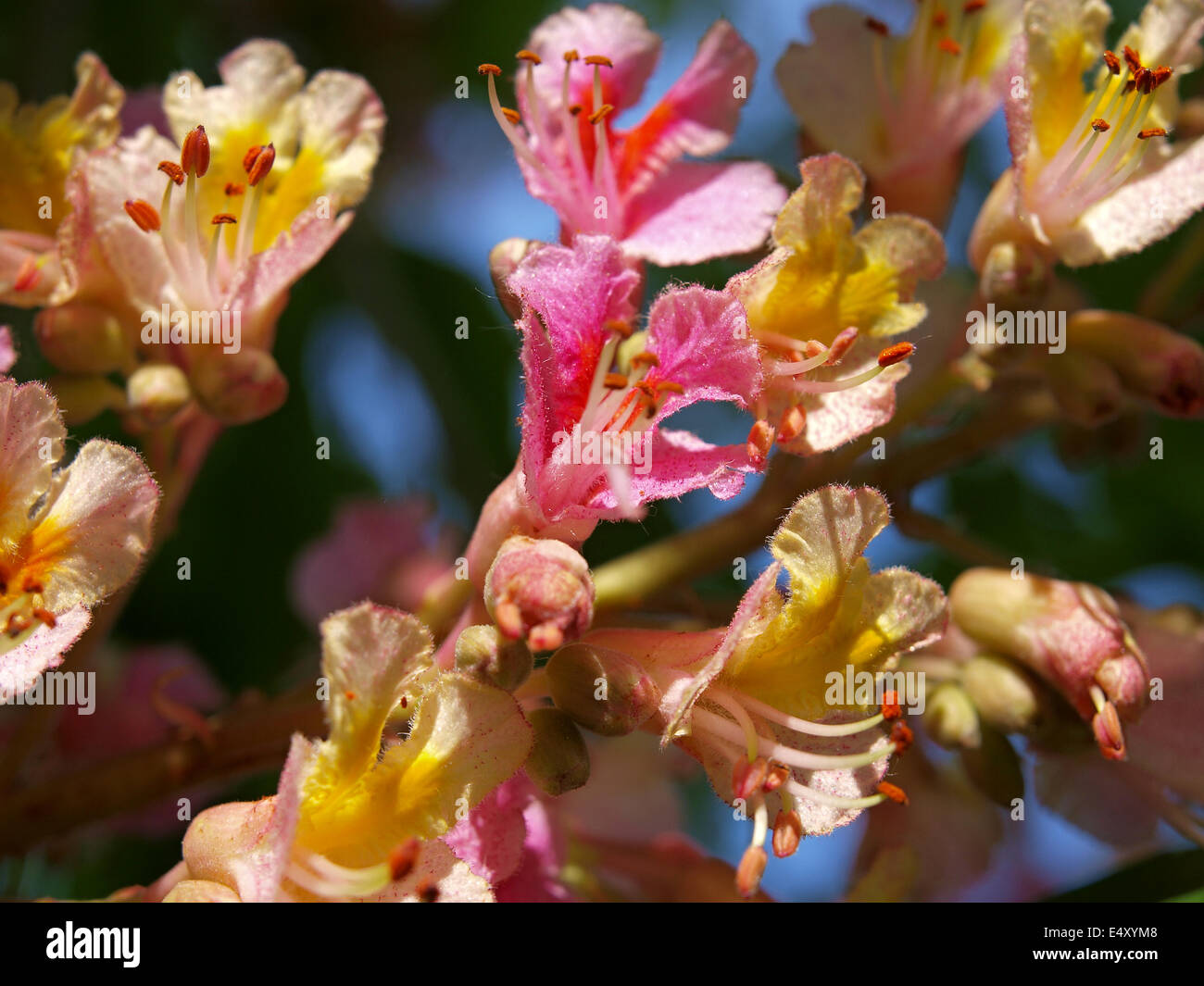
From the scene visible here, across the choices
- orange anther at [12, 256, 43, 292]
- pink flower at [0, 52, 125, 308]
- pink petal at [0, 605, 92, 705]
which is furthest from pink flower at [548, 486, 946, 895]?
pink flower at [0, 52, 125, 308]

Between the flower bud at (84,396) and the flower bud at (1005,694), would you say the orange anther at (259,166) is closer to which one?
the flower bud at (84,396)

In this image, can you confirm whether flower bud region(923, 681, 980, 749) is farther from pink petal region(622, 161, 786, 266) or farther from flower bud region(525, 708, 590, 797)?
pink petal region(622, 161, 786, 266)

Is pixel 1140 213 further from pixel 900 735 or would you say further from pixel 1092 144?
pixel 900 735

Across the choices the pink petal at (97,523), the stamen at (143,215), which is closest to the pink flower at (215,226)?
the stamen at (143,215)
